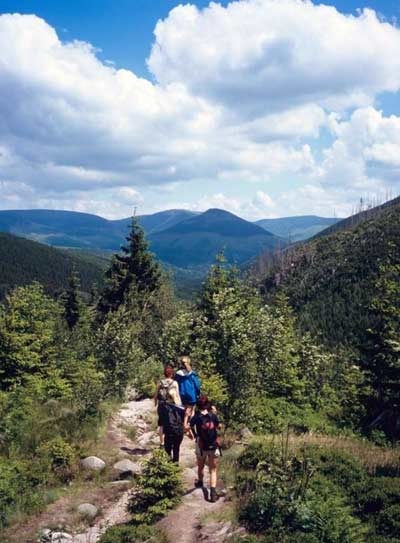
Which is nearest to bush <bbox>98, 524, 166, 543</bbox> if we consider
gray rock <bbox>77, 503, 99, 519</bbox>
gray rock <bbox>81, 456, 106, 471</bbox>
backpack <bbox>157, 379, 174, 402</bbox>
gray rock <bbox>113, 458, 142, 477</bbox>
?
gray rock <bbox>77, 503, 99, 519</bbox>

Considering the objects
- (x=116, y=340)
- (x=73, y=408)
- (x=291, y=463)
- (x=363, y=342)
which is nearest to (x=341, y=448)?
(x=291, y=463)

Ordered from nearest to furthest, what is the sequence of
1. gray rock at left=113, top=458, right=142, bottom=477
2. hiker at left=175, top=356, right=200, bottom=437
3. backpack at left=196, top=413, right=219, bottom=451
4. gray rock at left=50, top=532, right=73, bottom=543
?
gray rock at left=50, top=532, right=73, bottom=543 < backpack at left=196, top=413, right=219, bottom=451 < gray rock at left=113, top=458, right=142, bottom=477 < hiker at left=175, top=356, right=200, bottom=437

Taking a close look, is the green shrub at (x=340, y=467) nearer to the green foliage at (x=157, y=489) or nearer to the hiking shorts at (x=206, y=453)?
the hiking shorts at (x=206, y=453)

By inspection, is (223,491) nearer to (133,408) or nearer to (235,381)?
(235,381)

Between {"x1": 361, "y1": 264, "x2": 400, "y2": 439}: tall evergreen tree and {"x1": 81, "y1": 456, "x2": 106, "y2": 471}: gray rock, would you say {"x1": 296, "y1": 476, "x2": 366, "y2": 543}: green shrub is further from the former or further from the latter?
{"x1": 361, "y1": 264, "x2": 400, "y2": 439}: tall evergreen tree

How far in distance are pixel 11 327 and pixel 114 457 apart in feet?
41.0

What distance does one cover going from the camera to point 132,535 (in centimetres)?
934

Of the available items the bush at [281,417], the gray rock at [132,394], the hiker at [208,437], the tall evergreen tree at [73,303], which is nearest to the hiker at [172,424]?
the hiker at [208,437]

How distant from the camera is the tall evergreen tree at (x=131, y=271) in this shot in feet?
122

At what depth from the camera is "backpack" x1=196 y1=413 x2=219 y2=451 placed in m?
11.1

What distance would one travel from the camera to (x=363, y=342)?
1118 inches

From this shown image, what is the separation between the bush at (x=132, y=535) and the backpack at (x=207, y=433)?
6.95 ft

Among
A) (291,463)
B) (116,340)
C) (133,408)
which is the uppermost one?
(116,340)

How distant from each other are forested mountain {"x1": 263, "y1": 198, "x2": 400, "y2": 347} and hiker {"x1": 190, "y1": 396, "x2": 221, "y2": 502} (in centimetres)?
9628
